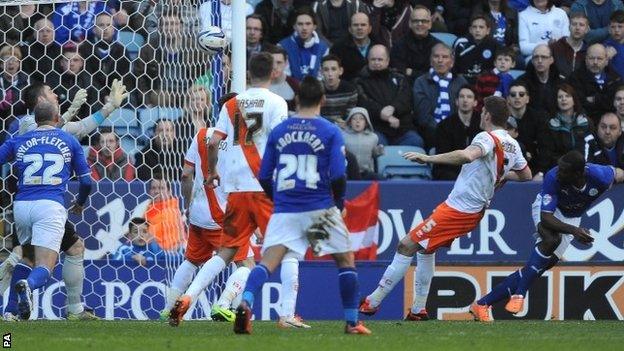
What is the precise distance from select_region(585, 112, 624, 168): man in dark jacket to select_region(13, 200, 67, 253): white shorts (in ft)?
22.7

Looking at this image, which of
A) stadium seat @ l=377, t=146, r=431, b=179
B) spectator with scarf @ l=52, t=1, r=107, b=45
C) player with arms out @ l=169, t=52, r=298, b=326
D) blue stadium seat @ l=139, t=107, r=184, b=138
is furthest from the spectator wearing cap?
player with arms out @ l=169, t=52, r=298, b=326

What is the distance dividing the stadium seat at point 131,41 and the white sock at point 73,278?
272cm

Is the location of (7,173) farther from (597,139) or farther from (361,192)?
(597,139)

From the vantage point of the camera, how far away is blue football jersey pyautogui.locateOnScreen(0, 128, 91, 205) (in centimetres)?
1323

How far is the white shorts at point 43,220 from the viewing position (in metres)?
13.3

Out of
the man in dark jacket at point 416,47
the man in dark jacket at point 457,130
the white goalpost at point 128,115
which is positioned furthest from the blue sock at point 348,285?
the man in dark jacket at point 416,47

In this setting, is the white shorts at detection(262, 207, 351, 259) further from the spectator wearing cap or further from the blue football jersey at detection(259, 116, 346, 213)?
the spectator wearing cap

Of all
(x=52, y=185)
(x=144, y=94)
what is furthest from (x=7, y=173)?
(x=52, y=185)

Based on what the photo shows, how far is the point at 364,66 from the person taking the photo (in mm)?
18406

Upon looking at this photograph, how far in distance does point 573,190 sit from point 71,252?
4882 millimetres

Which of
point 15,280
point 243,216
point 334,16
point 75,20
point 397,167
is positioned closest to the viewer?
point 243,216

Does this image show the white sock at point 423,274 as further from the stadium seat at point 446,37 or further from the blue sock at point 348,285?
the stadium seat at point 446,37

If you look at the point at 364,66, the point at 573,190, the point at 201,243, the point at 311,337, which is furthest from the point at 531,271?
the point at 364,66

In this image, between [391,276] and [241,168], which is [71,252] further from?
[391,276]
